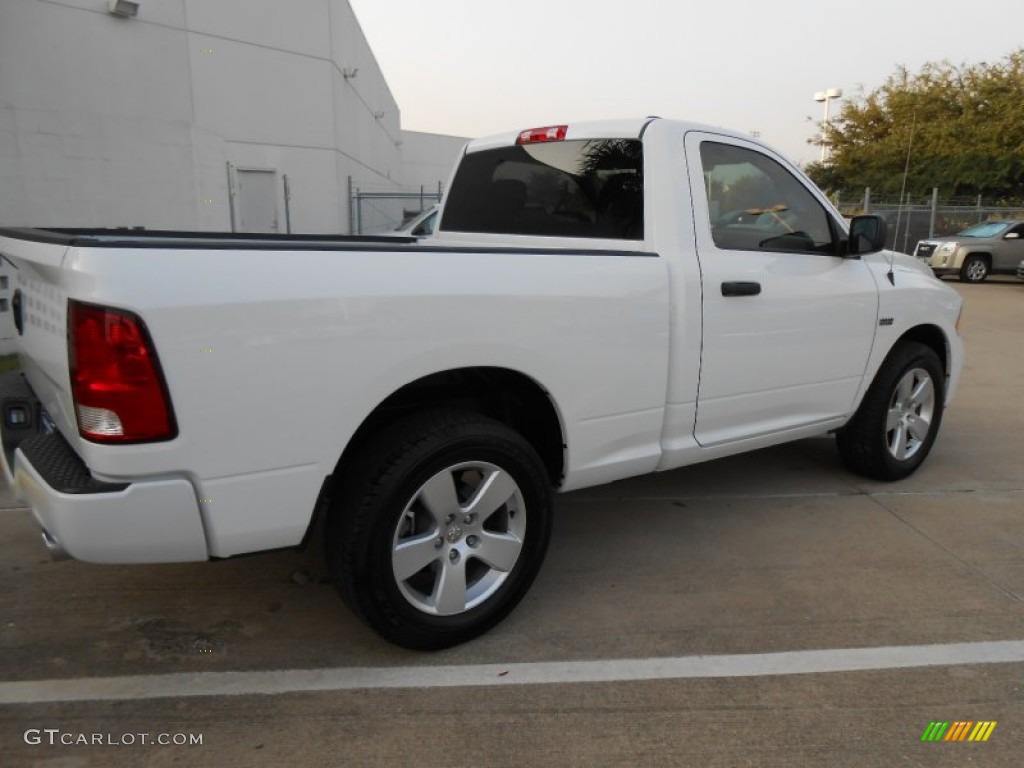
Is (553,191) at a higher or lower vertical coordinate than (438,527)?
higher

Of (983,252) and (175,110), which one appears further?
(983,252)

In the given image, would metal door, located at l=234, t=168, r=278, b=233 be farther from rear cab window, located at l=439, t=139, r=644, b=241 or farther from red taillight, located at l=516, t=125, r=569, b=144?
red taillight, located at l=516, t=125, r=569, b=144

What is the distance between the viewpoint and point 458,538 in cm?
268

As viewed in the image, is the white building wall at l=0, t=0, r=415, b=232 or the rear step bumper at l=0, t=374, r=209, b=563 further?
the white building wall at l=0, t=0, r=415, b=232

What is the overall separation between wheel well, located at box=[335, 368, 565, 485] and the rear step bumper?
0.59 m

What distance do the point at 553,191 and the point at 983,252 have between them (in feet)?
60.1

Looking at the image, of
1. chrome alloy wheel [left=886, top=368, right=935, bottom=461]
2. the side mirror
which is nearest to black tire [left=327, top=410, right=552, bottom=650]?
the side mirror

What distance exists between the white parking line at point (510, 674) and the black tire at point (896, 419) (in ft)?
5.53

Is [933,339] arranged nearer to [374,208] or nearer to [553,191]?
[553,191]

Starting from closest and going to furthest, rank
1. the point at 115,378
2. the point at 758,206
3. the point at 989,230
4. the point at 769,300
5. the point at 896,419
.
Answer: the point at 115,378
the point at 769,300
the point at 758,206
the point at 896,419
the point at 989,230

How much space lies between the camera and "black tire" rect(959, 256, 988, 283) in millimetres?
18203

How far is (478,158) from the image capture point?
13.6 feet

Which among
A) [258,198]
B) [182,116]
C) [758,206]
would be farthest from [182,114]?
[758,206]

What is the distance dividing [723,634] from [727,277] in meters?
1.49
